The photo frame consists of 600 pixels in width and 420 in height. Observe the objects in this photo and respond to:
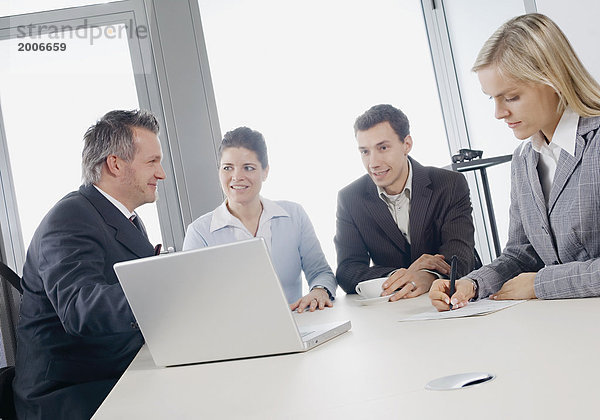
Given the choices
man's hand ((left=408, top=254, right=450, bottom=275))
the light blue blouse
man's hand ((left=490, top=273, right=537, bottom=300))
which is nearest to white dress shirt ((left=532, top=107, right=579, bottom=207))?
man's hand ((left=490, top=273, right=537, bottom=300))

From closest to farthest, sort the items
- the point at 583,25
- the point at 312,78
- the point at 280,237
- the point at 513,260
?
the point at 513,260
the point at 583,25
the point at 280,237
the point at 312,78

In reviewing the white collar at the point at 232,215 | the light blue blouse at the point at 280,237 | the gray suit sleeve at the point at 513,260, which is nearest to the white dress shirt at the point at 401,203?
the light blue blouse at the point at 280,237

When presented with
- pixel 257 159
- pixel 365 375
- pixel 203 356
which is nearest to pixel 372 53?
pixel 257 159

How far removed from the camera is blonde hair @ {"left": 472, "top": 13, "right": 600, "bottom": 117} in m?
1.64

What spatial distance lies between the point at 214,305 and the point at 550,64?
40.2 inches

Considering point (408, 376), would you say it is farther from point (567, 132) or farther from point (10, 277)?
point (10, 277)

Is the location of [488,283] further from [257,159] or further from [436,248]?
[257,159]

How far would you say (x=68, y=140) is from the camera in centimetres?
377

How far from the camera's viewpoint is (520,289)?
1577 millimetres

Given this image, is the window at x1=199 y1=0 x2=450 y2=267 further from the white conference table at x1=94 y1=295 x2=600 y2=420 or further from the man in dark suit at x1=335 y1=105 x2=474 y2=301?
the white conference table at x1=94 y1=295 x2=600 y2=420

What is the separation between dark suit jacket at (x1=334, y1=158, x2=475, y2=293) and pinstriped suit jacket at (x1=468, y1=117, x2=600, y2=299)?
76 cm

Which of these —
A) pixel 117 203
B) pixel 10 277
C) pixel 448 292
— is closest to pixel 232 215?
pixel 117 203

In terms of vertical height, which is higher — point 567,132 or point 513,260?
point 567,132

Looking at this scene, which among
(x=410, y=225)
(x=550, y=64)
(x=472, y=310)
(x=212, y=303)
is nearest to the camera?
(x=212, y=303)
